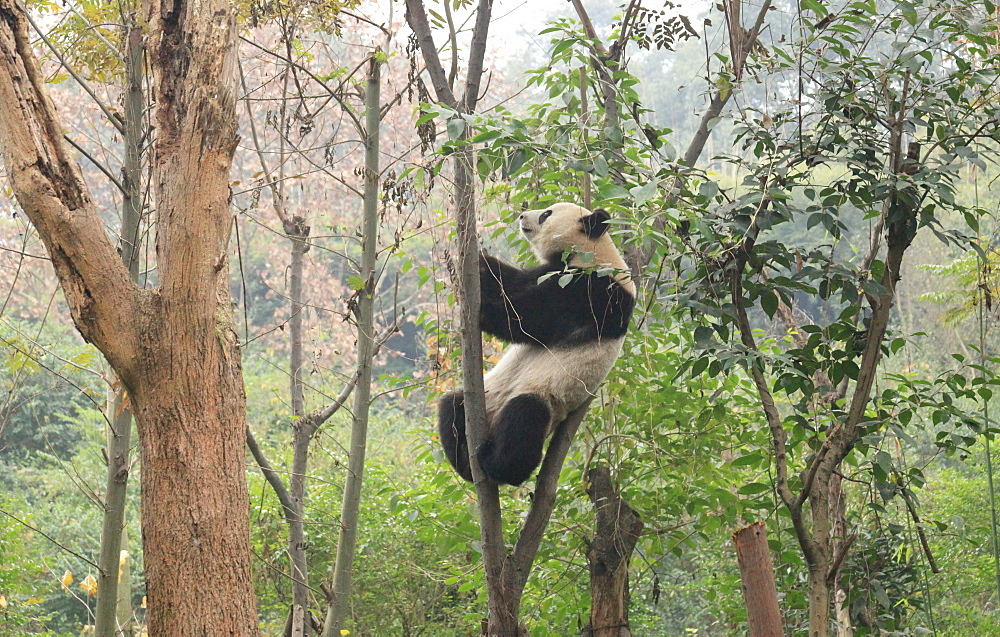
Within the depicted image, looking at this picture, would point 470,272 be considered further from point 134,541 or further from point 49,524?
point 49,524

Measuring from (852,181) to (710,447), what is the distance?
162 centimetres

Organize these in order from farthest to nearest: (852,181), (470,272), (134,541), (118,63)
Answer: (134,541), (118,63), (470,272), (852,181)

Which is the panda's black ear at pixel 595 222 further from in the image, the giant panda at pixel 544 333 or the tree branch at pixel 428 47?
the tree branch at pixel 428 47

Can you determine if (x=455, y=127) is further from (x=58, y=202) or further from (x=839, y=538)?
(x=839, y=538)

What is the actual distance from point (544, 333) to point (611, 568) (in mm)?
1142

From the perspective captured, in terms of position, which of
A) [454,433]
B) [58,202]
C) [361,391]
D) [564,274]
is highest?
[564,274]

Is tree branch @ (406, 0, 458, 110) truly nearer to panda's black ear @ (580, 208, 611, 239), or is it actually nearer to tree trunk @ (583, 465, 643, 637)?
panda's black ear @ (580, 208, 611, 239)

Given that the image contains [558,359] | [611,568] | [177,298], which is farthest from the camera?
[558,359]

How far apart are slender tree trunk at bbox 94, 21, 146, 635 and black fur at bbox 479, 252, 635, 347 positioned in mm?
1510

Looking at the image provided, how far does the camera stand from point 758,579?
2.56m

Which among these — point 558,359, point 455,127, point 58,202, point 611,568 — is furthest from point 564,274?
point 58,202

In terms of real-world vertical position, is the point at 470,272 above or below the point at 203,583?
above

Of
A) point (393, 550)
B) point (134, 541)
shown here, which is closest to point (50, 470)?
point (134, 541)

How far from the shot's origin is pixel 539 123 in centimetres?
364
